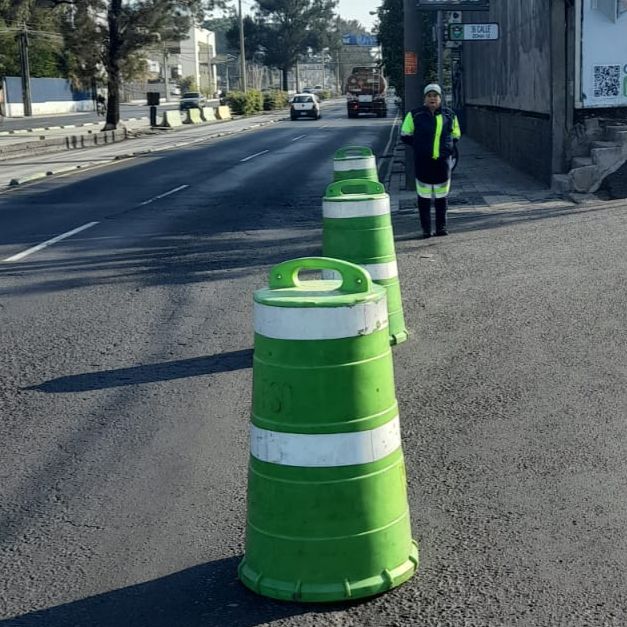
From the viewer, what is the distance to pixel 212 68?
168 m

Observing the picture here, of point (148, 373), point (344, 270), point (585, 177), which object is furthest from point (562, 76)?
point (344, 270)

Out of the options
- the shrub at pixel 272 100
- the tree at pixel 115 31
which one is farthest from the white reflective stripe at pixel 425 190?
the shrub at pixel 272 100

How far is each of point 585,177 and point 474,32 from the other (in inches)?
192

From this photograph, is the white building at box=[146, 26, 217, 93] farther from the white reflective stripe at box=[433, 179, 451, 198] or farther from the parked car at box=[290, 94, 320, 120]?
the white reflective stripe at box=[433, 179, 451, 198]

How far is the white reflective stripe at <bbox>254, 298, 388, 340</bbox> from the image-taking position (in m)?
3.91

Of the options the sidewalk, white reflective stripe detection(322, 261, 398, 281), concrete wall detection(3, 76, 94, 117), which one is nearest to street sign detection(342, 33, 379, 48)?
concrete wall detection(3, 76, 94, 117)

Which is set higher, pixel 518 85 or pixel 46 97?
pixel 46 97

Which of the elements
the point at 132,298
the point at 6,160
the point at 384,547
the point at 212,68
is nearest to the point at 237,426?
the point at 384,547

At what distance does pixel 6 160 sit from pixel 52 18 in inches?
683

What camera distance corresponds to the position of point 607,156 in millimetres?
16938

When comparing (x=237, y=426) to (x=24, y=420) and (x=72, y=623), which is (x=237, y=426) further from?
(x=72, y=623)

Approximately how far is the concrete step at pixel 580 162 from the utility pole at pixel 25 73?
58927 mm

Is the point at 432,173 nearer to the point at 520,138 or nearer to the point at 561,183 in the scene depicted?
the point at 561,183

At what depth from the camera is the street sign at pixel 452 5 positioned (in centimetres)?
1872
